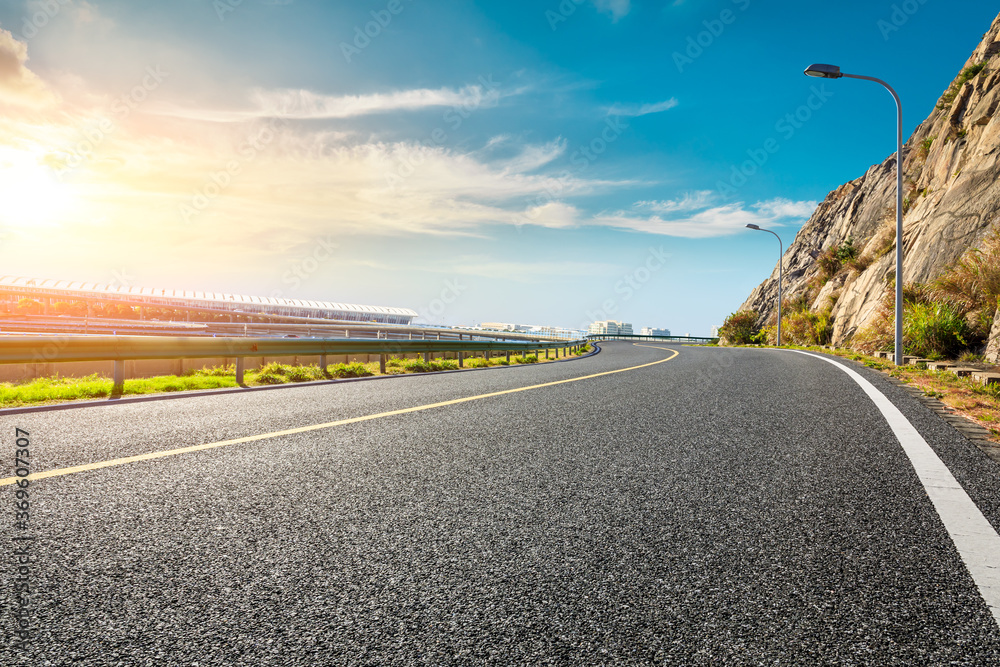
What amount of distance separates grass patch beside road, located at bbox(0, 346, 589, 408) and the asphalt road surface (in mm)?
2728

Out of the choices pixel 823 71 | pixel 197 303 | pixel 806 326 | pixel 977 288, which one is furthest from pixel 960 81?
pixel 197 303

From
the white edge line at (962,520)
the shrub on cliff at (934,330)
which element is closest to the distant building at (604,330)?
the shrub on cliff at (934,330)

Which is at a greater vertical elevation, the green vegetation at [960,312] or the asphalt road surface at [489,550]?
the green vegetation at [960,312]

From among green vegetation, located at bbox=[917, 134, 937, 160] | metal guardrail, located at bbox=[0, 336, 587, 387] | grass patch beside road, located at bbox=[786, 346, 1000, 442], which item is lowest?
grass patch beside road, located at bbox=[786, 346, 1000, 442]

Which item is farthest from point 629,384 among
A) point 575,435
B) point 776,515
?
point 776,515

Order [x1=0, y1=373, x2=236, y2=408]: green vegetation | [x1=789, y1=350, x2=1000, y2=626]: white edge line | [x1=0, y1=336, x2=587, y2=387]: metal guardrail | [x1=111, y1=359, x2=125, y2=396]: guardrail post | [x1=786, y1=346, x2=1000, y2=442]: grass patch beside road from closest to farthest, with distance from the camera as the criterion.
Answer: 1. [x1=789, y1=350, x2=1000, y2=626]: white edge line
2. [x1=786, y1=346, x2=1000, y2=442]: grass patch beside road
3. [x1=0, y1=373, x2=236, y2=408]: green vegetation
4. [x1=0, y1=336, x2=587, y2=387]: metal guardrail
5. [x1=111, y1=359, x2=125, y2=396]: guardrail post

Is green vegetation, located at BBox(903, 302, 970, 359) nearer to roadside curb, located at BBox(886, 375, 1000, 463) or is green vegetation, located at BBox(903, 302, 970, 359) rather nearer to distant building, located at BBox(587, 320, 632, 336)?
roadside curb, located at BBox(886, 375, 1000, 463)

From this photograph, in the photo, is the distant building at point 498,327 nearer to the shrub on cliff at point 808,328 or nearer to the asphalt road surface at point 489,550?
the shrub on cliff at point 808,328

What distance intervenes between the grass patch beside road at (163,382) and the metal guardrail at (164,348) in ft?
1.19

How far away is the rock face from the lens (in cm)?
2194

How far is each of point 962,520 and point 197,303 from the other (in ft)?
338

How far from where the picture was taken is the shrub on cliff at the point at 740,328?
5384 centimetres

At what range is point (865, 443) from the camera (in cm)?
544

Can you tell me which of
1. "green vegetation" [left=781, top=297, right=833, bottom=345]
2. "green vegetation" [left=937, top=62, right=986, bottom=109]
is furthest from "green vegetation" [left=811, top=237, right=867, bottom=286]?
"green vegetation" [left=937, top=62, right=986, bottom=109]
